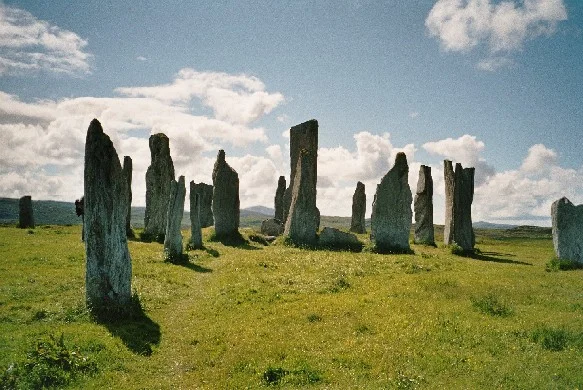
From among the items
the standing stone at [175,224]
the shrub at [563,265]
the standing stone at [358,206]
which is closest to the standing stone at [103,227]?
the standing stone at [175,224]

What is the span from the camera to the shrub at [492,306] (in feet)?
50.1

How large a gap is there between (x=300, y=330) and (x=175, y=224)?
1574 centimetres

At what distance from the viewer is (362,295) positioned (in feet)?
59.1

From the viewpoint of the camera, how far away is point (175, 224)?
89.3 ft

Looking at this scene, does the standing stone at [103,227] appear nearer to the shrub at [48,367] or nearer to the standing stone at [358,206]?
the shrub at [48,367]

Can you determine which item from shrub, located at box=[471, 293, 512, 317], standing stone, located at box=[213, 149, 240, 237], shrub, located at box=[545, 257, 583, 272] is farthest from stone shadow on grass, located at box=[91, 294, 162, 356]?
standing stone, located at box=[213, 149, 240, 237]

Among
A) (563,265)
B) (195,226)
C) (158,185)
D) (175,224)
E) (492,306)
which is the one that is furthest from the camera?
(158,185)

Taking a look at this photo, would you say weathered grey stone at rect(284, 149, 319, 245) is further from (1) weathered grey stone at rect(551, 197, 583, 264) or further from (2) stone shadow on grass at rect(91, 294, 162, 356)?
(2) stone shadow on grass at rect(91, 294, 162, 356)

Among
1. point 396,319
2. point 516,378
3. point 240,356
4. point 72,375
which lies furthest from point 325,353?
point 72,375

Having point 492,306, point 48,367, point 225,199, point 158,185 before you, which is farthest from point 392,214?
point 48,367

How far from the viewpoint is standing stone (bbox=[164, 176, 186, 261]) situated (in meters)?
26.7

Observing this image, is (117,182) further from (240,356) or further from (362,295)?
(362,295)

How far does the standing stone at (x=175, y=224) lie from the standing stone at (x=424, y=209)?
22416mm

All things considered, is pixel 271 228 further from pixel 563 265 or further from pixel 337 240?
pixel 563 265
